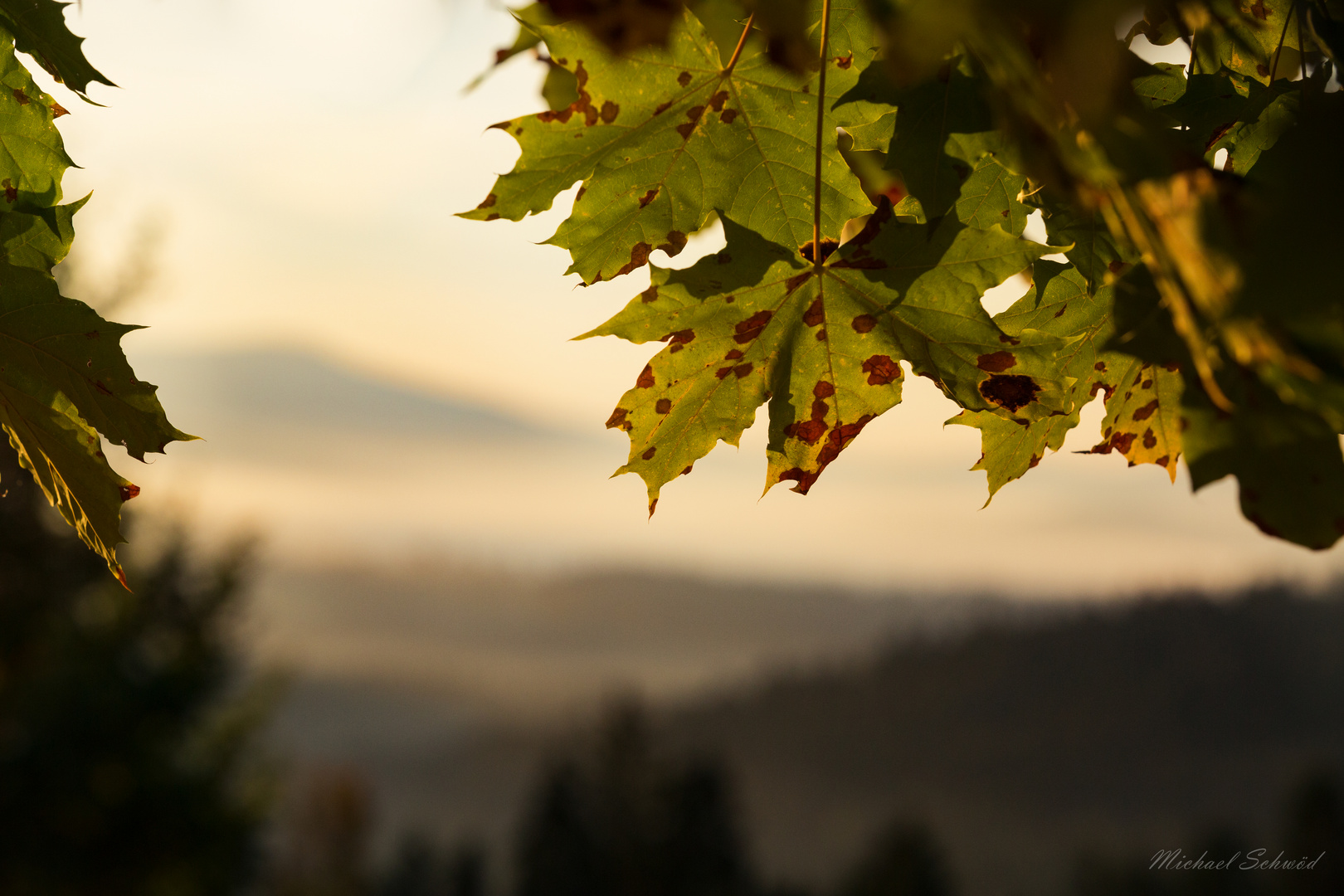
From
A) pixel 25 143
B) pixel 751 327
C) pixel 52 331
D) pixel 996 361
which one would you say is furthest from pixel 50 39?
pixel 996 361

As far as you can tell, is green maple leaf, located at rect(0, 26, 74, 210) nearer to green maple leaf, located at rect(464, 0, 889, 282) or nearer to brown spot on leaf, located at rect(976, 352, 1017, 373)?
green maple leaf, located at rect(464, 0, 889, 282)

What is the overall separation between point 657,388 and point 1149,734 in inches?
3915

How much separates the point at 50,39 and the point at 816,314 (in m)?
0.95

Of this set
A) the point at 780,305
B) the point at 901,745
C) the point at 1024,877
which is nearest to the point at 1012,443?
the point at 780,305

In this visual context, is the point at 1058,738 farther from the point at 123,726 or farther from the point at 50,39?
the point at 50,39

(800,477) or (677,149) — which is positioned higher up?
(677,149)

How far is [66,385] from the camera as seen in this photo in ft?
3.56

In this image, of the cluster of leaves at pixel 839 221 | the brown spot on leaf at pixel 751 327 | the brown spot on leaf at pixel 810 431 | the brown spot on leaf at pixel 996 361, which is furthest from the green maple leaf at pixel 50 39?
the brown spot on leaf at pixel 996 361

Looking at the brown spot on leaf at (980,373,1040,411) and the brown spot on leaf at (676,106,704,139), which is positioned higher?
the brown spot on leaf at (676,106,704,139)

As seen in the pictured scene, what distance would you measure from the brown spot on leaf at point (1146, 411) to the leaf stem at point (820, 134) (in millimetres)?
467

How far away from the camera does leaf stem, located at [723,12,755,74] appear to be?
961mm

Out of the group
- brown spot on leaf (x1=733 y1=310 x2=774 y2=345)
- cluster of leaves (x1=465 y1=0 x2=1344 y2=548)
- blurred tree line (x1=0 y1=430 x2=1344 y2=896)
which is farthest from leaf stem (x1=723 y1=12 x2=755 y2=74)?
blurred tree line (x1=0 y1=430 x2=1344 y2=896)

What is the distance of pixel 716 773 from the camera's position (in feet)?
108

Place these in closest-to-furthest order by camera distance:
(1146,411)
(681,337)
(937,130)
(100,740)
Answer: (937,130) < (681,337) < (1146,411) < (100,740)
